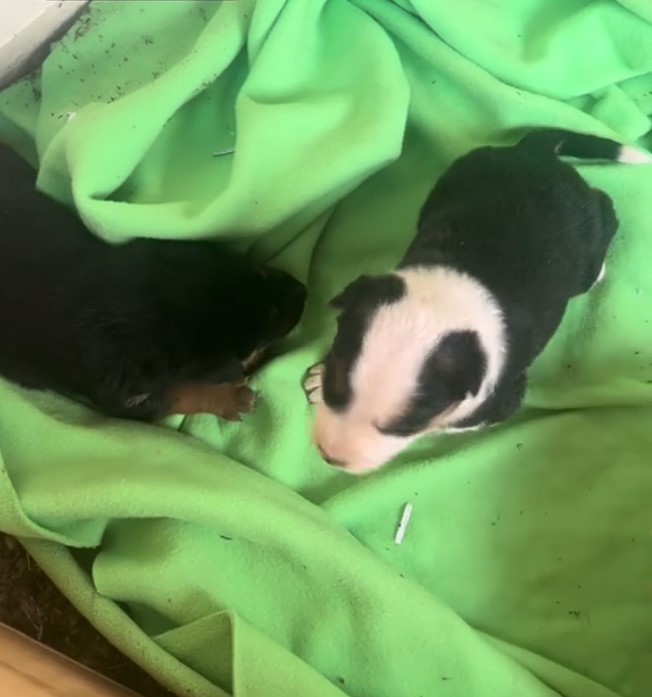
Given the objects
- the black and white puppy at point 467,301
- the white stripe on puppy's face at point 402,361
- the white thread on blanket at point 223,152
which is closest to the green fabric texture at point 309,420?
the white thread on blanket at point 223,152

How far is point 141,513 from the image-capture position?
1.96 m

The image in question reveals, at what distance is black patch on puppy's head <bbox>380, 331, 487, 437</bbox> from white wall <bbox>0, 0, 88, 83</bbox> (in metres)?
1.31

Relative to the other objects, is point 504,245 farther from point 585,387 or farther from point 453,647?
point 453,647

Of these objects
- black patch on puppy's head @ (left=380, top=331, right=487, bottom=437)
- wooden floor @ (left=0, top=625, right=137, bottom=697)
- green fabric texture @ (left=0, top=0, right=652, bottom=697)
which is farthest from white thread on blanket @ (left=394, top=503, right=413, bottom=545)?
wooden floor @ (left=0, top=625, right=137, bottom=697)

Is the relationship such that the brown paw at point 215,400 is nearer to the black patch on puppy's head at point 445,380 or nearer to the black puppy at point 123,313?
the black puppy at point 123,313

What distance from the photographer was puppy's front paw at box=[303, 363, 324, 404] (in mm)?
2107

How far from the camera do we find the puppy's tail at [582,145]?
217 cm

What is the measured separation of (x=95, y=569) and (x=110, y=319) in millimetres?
509

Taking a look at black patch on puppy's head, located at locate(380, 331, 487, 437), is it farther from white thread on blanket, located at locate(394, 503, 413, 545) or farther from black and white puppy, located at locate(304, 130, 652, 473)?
white thread on blanket, located at locate(394, 503, 413, 545)

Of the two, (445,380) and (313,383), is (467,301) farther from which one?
(313,383)

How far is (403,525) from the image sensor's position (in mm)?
2141

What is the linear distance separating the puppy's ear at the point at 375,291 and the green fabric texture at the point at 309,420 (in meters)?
0.35

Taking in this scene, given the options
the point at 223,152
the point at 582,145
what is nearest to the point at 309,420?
the point at 223,152

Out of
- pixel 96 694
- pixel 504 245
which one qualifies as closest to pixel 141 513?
pixel 96 694
